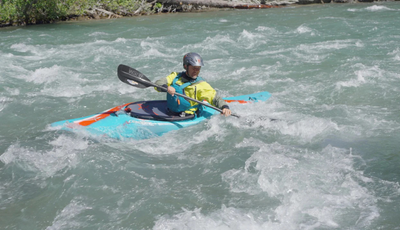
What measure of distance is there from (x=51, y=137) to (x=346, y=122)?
11.9 feet

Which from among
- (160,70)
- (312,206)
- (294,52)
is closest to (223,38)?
(294,52)

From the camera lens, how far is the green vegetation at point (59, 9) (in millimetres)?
13414

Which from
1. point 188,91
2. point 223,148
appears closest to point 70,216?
point 223,148

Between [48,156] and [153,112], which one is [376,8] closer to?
[153,112]

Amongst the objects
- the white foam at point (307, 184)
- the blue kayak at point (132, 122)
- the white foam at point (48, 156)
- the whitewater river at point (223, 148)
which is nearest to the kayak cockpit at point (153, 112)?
the blue kayak at point (132, 122)

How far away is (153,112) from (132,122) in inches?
13.7

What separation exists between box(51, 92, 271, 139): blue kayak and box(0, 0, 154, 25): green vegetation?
10.2 m

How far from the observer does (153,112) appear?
4.99m

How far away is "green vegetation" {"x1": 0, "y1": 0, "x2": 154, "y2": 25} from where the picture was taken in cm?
1341

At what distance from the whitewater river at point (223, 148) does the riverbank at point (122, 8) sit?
4862mm

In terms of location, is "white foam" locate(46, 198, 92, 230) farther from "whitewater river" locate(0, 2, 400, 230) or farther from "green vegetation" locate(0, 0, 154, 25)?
"green vegetation" locate(0, 0, 154, 25)

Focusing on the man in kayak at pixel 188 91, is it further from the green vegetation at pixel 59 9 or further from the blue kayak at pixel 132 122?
the green vegetation at pixel 59 9

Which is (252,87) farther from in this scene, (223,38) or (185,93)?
(223,38)

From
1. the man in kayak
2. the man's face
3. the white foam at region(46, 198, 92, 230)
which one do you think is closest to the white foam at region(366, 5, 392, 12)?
the man in kayak
